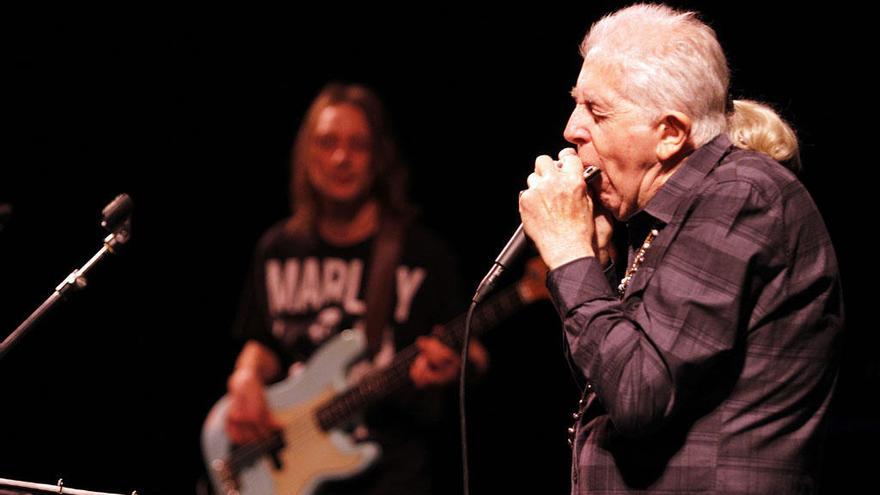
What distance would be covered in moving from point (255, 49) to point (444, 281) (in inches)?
50.2

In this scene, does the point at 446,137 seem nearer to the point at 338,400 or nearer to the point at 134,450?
the point at 338,400

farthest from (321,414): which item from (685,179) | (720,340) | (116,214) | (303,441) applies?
(720,340)

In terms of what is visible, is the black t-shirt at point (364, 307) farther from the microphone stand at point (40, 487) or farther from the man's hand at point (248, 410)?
the microphone stand at point (40, 487)

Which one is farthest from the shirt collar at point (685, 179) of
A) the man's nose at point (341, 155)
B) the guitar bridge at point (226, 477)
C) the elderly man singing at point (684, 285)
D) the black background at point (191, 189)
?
the guitar bridge at point (226, 477)

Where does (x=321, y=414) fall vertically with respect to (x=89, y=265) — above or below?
below

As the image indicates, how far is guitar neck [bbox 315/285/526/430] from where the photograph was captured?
12.2 feet

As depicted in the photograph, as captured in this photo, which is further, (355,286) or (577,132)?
(355,286)

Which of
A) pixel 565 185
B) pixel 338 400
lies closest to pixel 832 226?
pixel 338 400

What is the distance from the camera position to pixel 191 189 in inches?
175

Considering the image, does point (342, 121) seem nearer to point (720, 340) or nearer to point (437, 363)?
point (437, 363)

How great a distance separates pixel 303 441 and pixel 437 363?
61cm

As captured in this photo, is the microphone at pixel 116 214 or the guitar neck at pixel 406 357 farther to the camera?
the guitar neck at pixel 406 357

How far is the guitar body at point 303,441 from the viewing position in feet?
12.5

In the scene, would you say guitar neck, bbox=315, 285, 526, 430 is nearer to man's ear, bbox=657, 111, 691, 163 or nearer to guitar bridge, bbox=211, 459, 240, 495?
guitar bridge, bbox=211, 459, 240, 495
